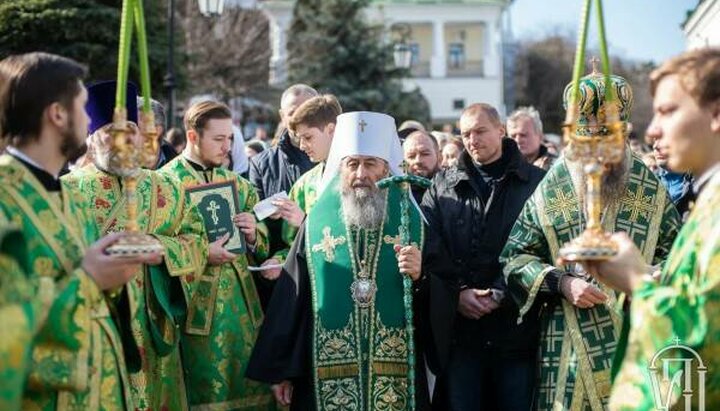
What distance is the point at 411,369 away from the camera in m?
5.98

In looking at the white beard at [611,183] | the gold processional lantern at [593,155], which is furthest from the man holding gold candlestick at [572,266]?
the gold processional lantern at [593,155]

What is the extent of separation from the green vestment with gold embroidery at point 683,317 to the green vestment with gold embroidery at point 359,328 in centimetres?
222

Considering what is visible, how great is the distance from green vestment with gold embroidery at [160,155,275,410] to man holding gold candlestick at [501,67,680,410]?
189cm

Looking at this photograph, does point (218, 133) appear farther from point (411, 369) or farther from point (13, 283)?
point (13, 283)

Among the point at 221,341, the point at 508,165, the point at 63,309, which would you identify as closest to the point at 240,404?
the point at 221,341

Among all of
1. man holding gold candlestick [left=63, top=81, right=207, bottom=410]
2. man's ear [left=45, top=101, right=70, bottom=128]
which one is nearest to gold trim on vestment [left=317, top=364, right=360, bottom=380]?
man holding gold candlestick [left=63, top=81, right=207, bottom=410]

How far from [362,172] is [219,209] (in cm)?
111

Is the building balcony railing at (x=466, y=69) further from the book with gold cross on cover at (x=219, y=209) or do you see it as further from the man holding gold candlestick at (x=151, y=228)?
the man holding gold candlestick at (x=151, y=228)

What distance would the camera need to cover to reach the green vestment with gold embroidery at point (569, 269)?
5.58 metres

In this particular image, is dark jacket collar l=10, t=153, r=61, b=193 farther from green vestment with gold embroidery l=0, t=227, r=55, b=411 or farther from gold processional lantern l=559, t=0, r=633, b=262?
gold processional lantern l=559, t=0, r=633, b=262

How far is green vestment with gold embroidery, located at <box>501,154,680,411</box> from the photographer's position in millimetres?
5578

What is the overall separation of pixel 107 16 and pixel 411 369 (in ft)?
63.2

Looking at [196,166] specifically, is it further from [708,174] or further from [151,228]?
[708,174]

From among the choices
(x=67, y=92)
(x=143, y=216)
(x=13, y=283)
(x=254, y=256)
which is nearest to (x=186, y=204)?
(x=143, y=216)
